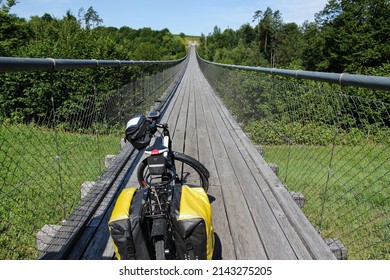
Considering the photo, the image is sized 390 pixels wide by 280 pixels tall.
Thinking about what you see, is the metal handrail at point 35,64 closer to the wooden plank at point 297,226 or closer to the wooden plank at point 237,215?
the wooden plank at point 237,215

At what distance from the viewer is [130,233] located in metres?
1.81

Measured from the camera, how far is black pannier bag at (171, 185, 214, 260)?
1839 mm

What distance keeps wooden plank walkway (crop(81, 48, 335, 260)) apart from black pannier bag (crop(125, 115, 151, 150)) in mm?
807

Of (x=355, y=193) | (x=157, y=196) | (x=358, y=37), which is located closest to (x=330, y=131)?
(x=355, y=193)

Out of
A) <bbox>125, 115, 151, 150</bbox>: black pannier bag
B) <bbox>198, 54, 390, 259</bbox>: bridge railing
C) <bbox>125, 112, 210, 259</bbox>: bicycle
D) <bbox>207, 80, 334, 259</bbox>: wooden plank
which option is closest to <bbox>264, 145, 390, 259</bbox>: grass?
<bbox>198, 54, 390, 259</bbox>: bridge railing

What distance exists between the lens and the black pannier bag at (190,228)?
6.03ft

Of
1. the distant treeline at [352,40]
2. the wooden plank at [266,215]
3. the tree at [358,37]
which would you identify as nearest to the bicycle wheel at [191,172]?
the wooden plank at [266,215]

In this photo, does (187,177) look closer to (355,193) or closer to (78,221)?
(78,221)

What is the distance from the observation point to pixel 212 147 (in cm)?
501

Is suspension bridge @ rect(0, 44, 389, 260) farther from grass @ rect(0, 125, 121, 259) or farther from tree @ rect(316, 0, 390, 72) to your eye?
tree @ rect(316, 0, 390, 72)

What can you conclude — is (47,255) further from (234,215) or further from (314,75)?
(314,75)
